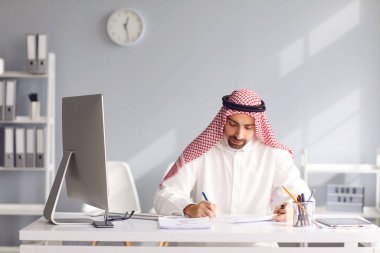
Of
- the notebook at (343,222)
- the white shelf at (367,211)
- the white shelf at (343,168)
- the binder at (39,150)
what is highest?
the binder at (39,150)

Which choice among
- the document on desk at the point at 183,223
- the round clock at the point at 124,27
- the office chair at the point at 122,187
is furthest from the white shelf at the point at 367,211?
the document on desk at the point at 183,223

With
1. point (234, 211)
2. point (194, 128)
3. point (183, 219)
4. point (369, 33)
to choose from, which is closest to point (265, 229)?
point (183, 219)

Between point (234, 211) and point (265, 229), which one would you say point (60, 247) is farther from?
point (234, 211)

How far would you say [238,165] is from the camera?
3578mm

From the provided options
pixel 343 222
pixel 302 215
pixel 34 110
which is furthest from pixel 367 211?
pixel 34 110

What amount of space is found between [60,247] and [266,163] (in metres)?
1.34

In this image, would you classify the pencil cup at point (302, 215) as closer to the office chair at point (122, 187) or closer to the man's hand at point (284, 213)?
the man's hand at point (284, 213)

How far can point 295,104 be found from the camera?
5363 mm

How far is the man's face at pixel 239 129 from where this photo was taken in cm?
346

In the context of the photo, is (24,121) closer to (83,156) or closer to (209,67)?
(209,67)

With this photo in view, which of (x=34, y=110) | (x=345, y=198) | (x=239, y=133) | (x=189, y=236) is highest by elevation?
(x=34, y=110)

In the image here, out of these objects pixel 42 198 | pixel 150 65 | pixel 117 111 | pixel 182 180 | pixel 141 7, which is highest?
pixel 141 7

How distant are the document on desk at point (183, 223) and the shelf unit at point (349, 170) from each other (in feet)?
7.97

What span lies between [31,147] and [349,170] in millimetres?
2441
